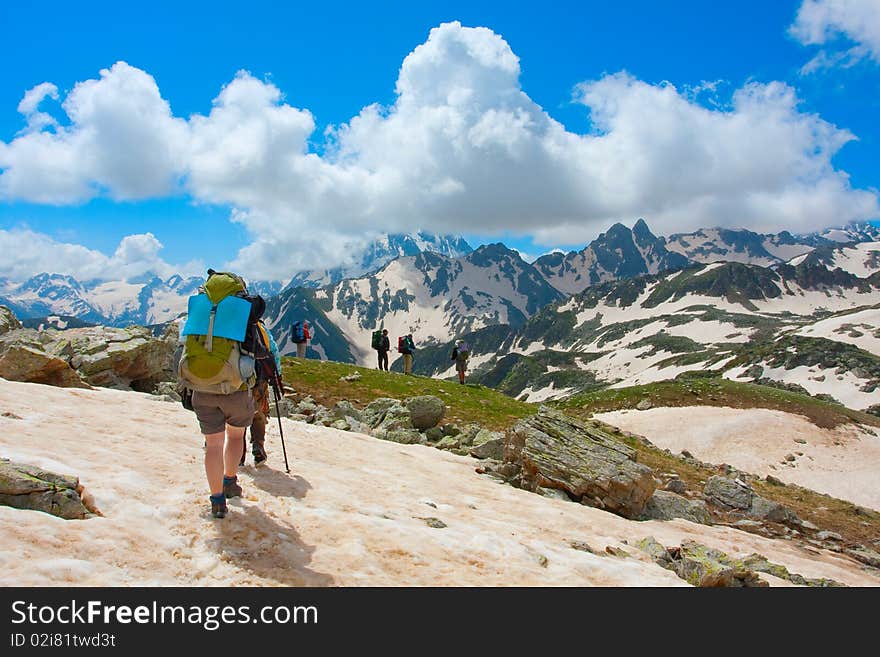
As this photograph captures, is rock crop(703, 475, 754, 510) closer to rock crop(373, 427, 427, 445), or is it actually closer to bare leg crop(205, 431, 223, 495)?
rock crop(373, 427, 427, 445)

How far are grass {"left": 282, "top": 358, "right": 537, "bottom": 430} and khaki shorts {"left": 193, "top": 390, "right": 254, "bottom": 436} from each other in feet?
53.8

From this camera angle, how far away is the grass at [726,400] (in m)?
45.7

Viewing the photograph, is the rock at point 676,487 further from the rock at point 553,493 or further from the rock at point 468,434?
the rock at point 468,434

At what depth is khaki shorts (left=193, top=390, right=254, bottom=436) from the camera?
7.61m

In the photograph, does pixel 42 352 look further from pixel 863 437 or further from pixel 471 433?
pixel 863 437

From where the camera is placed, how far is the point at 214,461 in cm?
765

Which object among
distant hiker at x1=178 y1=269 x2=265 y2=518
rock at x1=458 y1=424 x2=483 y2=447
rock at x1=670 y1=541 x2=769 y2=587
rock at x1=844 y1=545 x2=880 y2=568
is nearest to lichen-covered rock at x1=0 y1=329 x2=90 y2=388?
distant hiker at x1=178 y1=269 x2=265 y2=518

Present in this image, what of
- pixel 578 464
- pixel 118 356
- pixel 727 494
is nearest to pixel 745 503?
pixel 727 494

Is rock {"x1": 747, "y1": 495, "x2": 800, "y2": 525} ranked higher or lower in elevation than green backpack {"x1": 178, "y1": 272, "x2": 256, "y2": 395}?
lower

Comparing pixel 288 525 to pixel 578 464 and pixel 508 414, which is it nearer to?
pixel 578 464

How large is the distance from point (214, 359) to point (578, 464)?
11.0 metres

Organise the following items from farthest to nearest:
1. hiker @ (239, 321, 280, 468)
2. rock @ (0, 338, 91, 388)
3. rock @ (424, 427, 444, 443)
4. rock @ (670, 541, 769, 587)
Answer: rock @ (424, 427, 444, 443) < rock @ (0, 338, 91, 388) < hiker @ (239, 321, 280, 468) < rock @ (670, 541, 769, 587)

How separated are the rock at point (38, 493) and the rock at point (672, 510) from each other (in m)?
12.9

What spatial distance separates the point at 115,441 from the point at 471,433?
1323 centimetres
